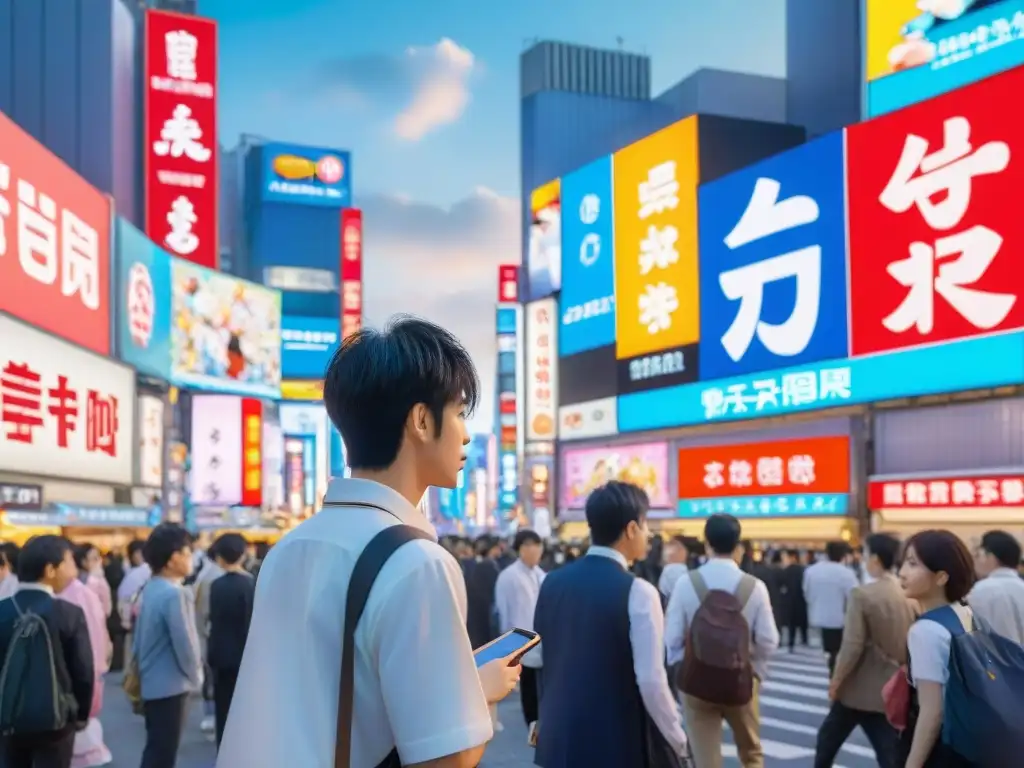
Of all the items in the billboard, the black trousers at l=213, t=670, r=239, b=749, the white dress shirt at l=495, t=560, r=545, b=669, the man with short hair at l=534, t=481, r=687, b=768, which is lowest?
the black trousers at l=213, t=670, r=239, b=749

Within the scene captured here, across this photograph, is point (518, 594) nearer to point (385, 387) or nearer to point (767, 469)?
point (385, 387)

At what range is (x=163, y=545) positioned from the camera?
6094 millimetres

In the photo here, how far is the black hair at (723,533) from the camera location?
5711 millimetres

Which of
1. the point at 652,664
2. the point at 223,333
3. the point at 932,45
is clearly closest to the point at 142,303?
the point at 223,333

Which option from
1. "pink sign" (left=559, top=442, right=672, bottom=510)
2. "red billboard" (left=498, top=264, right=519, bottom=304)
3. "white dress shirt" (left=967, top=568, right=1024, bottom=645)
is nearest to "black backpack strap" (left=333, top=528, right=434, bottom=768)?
"white dress shirt" (left=967, top=568, right=1024, bottom=645)

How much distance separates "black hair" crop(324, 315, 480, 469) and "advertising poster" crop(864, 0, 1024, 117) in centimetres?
2028

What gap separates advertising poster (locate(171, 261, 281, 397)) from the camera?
3134cm

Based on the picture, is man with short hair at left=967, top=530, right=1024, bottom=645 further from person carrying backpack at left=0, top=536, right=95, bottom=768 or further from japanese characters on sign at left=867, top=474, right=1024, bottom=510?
japanese characters on sign at left=867, top=474, right=1024, bottom=510

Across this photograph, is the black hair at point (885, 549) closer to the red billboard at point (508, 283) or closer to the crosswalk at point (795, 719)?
the crosswalk at point (795, 719)

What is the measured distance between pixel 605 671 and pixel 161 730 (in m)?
3.05

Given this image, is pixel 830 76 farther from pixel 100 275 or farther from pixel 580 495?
pixel 100 275

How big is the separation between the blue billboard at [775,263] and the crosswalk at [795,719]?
31.5 feet

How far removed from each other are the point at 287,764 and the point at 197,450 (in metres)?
34.6

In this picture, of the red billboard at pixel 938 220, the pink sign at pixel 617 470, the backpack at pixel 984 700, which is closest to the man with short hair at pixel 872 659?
the backpack at pixel 984 700
